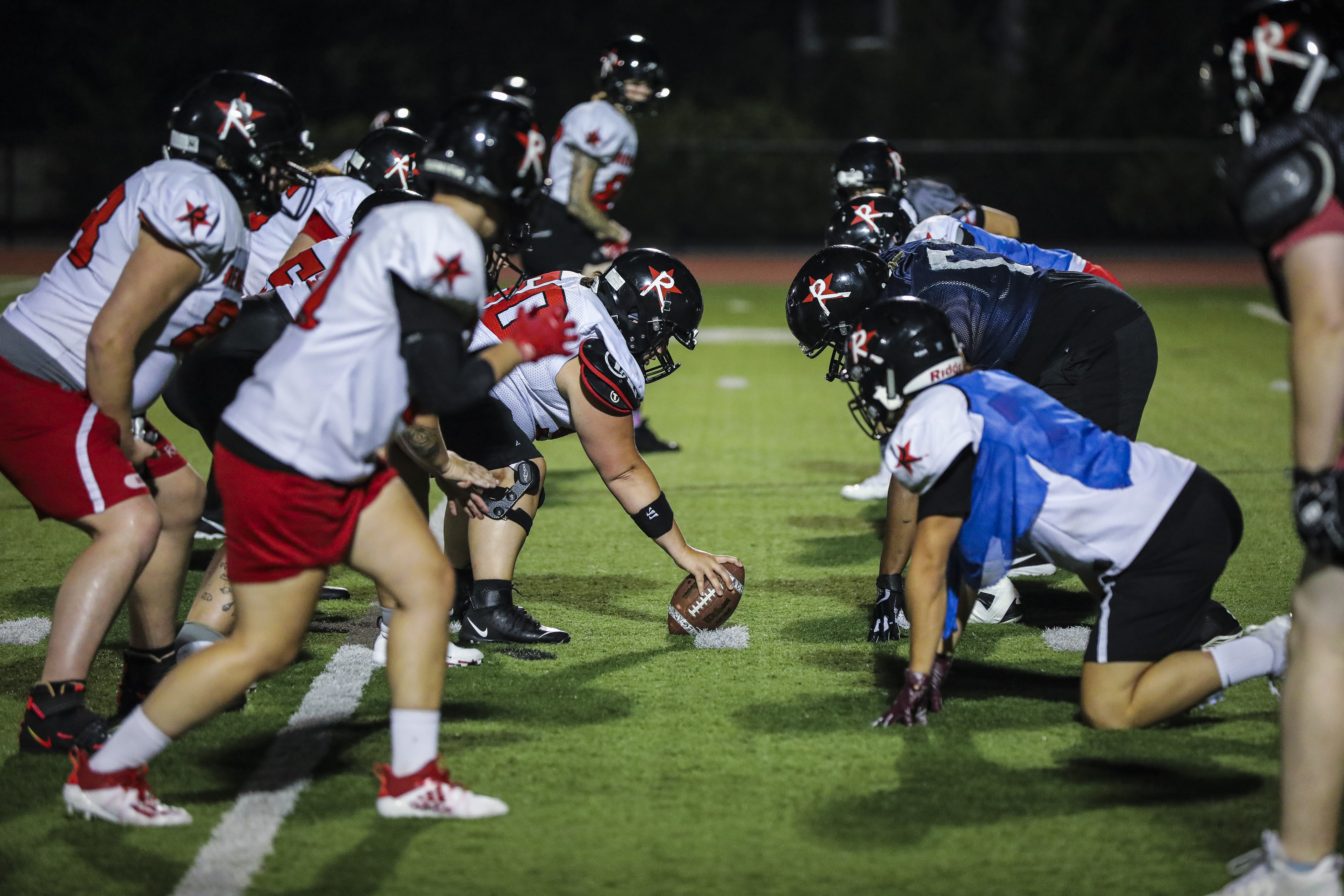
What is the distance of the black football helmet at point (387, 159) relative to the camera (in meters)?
5.54

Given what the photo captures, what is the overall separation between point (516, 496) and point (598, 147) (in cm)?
439

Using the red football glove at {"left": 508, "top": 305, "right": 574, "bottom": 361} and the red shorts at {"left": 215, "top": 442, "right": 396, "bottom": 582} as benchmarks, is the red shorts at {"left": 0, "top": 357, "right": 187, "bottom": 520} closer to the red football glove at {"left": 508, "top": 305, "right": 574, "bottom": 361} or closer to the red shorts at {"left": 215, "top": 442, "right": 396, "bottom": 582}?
the red shorts at {"left": 215, "top": 442, "right": 396, "bottom": 582}

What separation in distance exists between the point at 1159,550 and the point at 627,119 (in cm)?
585

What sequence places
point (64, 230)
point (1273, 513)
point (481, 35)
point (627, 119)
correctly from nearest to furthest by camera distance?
point (1273, 513), point (627, 119), point (64, 230), point (481, 35)

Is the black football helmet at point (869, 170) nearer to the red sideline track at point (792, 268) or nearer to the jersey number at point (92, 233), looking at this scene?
the jersey number at point (92, 233)

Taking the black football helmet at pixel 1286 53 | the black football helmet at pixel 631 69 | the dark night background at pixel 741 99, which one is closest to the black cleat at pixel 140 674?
the black football helmet at pixel 1286 53

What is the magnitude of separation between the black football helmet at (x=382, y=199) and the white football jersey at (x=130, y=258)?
0.85 m

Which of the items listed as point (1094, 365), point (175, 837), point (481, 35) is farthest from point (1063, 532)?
point (481, 35)

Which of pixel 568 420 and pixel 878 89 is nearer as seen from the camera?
pixel 568 420

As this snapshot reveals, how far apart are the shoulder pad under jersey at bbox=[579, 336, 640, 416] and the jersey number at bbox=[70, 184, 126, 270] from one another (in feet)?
5.10

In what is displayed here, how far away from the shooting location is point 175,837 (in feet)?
10.5

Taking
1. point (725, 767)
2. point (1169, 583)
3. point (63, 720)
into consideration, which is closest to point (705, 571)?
point (725, 767)

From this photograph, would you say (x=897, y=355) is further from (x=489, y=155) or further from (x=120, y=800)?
(x=120, y=800)

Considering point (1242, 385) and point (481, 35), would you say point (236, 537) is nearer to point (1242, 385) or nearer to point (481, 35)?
point (1242, 385)
